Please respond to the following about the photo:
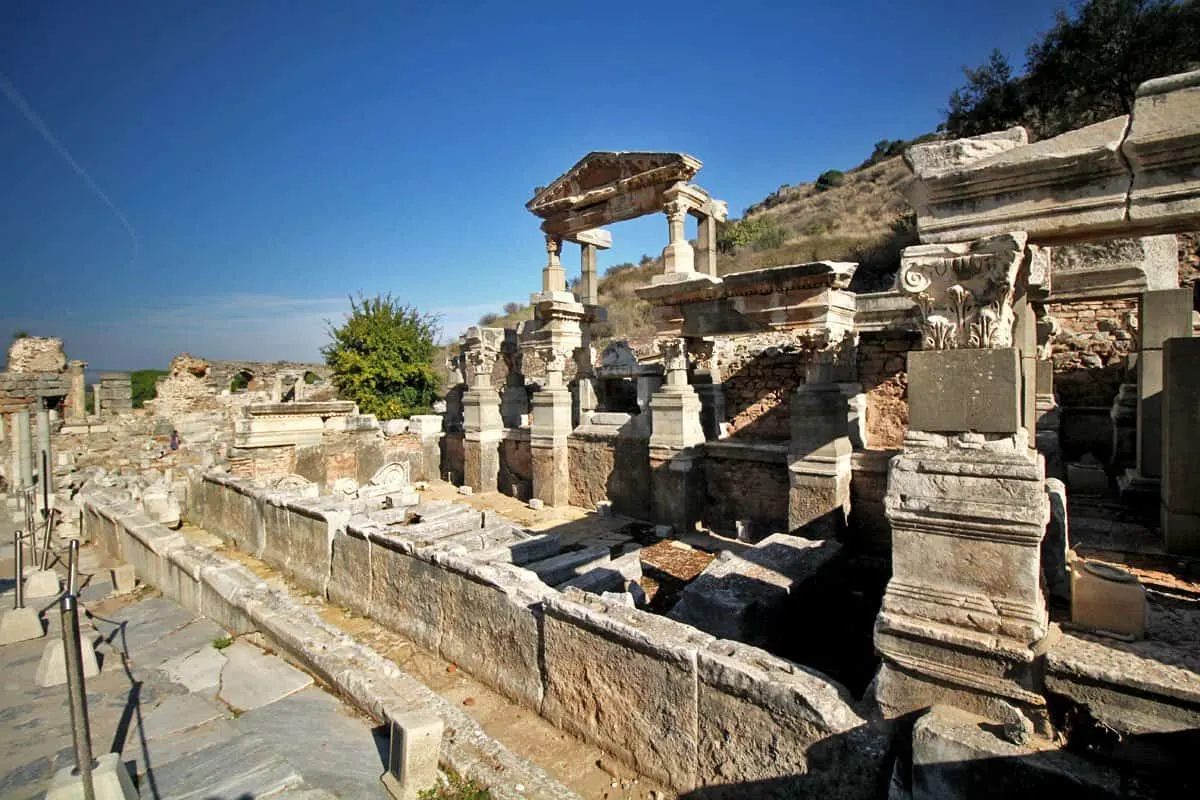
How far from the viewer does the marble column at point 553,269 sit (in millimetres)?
10898

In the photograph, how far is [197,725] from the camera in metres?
3.29

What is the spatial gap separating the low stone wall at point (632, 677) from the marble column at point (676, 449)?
4341mm

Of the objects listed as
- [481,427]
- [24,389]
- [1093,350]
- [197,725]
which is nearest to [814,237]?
[1093,350]

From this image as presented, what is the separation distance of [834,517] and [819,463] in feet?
1.99

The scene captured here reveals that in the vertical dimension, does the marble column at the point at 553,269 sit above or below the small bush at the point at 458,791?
above

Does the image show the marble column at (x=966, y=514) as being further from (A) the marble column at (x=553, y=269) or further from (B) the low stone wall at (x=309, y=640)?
(A) the marble column at (x=553, y=269)

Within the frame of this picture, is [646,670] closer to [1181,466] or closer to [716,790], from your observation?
[716,790]

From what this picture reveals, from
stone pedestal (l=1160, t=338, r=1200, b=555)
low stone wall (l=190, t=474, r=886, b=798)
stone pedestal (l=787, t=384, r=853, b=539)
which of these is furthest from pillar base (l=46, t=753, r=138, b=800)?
stone pedestal (l=1160, t=338, r=1200, b=555)

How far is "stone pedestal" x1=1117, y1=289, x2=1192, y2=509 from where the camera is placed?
6160mm

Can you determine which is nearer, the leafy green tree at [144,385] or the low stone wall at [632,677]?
the low stone wall at [632,677]

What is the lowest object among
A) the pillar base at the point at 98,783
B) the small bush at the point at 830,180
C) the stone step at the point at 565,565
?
the stone step at the point at 565,565

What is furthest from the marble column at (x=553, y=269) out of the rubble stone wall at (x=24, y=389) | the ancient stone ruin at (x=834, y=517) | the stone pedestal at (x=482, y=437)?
the rubble stone wall at (x=24, y=389)

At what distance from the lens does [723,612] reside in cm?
406

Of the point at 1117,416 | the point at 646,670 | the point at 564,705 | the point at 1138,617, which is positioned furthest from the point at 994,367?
the point at 1117,416
